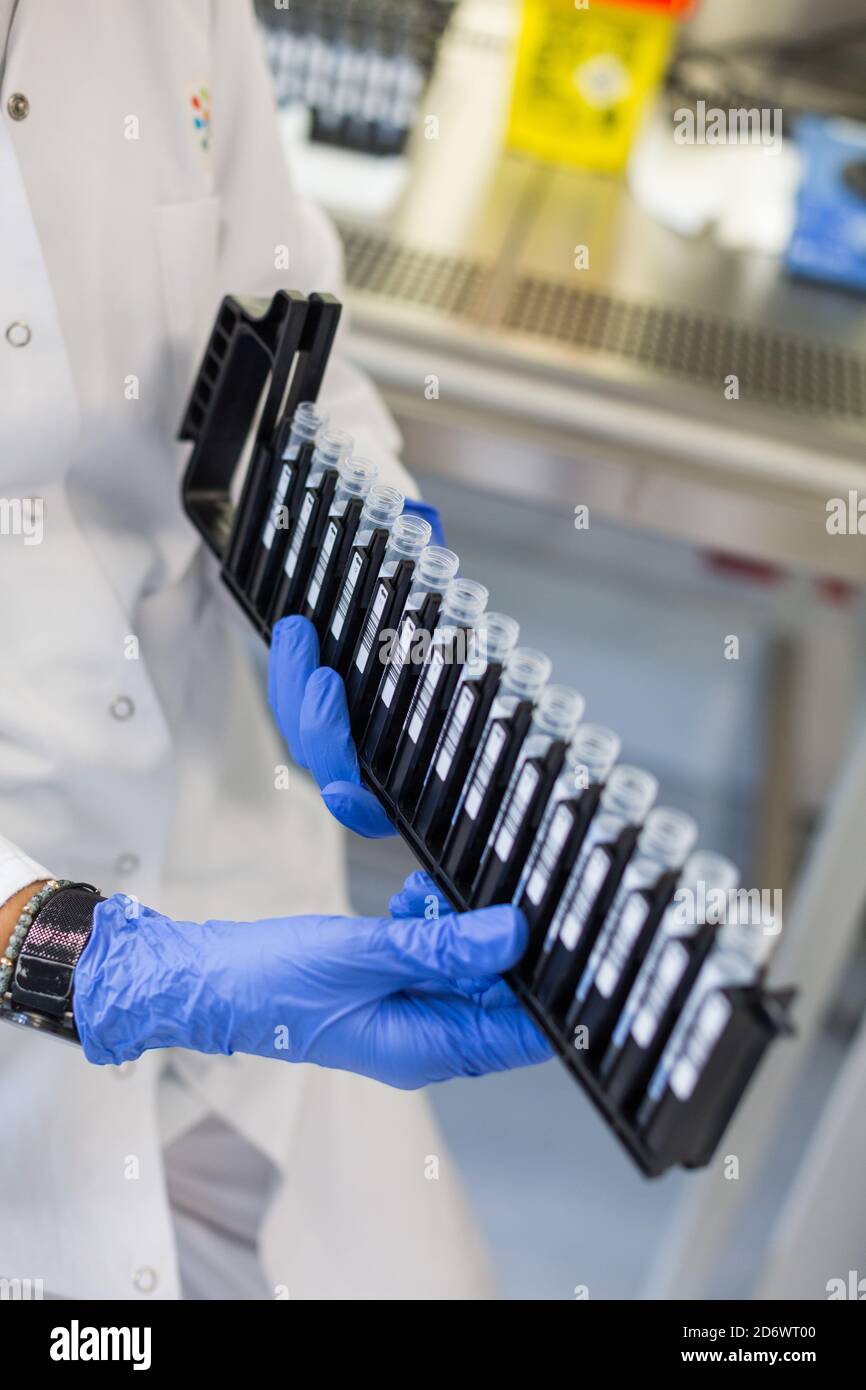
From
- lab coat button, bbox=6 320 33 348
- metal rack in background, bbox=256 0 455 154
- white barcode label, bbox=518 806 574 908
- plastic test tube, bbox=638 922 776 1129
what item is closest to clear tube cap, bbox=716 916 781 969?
plastic test tube, bbox=638 922 776 1129

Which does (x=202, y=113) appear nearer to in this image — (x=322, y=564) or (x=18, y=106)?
(x=18, y=106)

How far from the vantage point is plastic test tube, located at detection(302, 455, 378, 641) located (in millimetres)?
875

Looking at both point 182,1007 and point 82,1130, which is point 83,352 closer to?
point 182,1007

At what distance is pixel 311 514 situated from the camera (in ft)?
2.97

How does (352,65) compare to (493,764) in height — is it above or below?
above

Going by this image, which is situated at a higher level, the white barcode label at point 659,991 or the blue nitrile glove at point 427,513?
the blue nitrile glove at point 427,513

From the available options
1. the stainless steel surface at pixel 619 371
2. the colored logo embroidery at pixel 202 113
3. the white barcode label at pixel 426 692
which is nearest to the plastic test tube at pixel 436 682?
the white barcode label at pixel 426 692

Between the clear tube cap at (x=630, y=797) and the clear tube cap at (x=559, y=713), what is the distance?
0.05m

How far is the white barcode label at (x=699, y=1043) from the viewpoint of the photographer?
0.65m

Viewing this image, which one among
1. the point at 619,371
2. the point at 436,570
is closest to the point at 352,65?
the point at 619,371

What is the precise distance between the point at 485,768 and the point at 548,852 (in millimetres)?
69

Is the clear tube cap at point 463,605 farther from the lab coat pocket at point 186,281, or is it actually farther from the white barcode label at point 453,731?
the lab coat pocket at point 186,281
